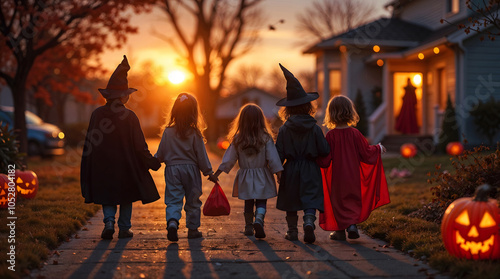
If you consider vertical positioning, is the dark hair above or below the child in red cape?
above

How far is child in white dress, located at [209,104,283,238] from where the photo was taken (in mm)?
6508

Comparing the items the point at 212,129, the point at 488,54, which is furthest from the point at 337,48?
the point at 212,129

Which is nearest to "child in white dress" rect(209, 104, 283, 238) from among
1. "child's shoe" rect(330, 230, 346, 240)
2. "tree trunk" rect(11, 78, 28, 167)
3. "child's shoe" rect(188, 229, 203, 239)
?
"child's shoe" rect(188, 229, 203, 239)

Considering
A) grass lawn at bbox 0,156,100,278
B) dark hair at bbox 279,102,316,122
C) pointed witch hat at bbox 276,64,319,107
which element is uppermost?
pointed witch hat at bbox 276,64,319,107

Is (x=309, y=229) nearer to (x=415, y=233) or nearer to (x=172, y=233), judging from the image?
(x=415, y=233)

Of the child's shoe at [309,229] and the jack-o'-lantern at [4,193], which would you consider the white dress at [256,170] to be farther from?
the jack-o'-lantern at [4,193]

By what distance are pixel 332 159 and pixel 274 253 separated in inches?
57.9

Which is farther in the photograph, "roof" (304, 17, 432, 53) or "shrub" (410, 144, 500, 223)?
"roof" (304, 17, 432, 53)

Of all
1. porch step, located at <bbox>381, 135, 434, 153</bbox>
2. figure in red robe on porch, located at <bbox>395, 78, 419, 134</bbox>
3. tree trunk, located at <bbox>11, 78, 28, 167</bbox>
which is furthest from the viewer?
figure in red robe on porch, located at <bbox>395, 78, 419, 134</bbox>

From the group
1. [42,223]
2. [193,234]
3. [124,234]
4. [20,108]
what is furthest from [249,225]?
[20,108]

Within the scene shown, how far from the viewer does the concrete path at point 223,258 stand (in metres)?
4.83

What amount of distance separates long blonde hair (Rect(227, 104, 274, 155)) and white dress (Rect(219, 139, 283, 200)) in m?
0.07

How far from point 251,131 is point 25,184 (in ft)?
14.8

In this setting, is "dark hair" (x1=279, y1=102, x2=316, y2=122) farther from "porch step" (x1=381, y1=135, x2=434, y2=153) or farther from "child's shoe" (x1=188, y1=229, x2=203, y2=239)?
"porch step" (x1=381, y1=135, x2=434, y2=153)
